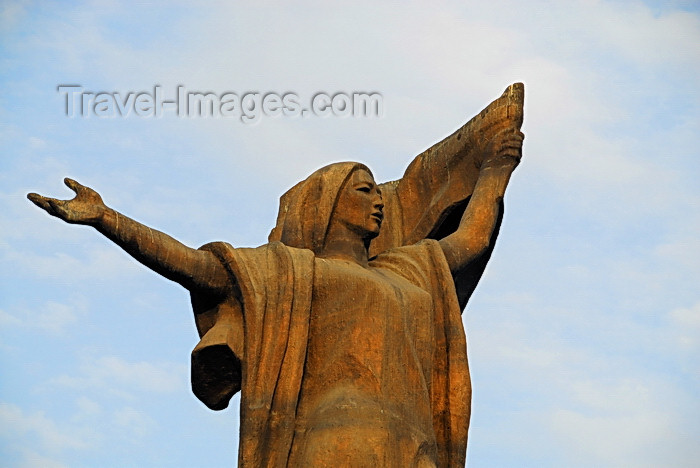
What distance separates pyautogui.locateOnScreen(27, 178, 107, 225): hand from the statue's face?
7.37 ft

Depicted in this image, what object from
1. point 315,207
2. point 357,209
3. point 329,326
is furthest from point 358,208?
point 329,326

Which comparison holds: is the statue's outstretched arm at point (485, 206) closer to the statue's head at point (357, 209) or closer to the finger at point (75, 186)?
the statue's head at point (357, 209)

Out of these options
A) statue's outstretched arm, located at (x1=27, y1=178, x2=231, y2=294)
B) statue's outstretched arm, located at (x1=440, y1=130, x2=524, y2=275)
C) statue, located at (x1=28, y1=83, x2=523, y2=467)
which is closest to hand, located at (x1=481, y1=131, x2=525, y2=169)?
statue's outstretched arm, located at (x1=440, y1=130, x2=524, y2=275)

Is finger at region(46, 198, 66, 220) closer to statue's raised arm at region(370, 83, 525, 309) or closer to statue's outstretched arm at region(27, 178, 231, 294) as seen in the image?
statue's outstretched arm at region(27, 178, 231, 294)

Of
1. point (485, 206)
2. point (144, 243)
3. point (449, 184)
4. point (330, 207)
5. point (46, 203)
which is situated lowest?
point (144, 243)

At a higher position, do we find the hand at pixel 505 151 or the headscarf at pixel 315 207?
the hand at pixel 505 151

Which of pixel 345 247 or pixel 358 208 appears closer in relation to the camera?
pixel 345 247

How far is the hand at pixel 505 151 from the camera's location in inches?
511

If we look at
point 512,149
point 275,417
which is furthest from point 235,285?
point 512,149

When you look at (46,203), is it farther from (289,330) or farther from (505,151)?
(505,151)

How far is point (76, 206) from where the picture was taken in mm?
10602

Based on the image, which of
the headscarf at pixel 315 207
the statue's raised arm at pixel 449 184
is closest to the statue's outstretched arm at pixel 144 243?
the headscarf at pixel 315 207

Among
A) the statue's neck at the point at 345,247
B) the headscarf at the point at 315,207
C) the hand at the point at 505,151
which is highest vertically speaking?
the hand at the point at 505,151

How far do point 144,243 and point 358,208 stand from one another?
2.07 meters
